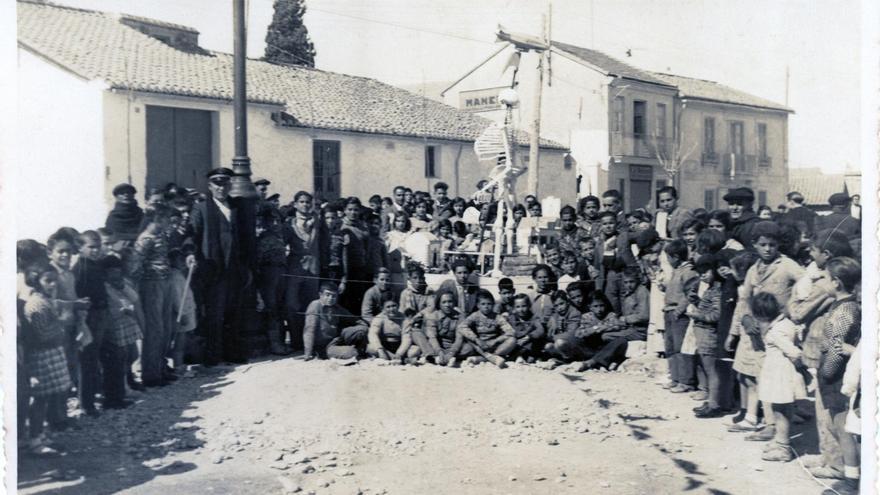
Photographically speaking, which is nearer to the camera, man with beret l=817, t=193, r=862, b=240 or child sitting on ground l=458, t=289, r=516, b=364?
man with beret l=817, t=193, r=862, b=240

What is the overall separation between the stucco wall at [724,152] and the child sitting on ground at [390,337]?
112 inches

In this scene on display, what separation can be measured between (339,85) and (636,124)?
3.08 metres

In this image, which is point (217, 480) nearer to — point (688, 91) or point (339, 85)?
point (339, 85)

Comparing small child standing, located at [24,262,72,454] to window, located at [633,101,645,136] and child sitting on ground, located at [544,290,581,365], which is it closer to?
child sitting on ground, located at [544,290,581,365]

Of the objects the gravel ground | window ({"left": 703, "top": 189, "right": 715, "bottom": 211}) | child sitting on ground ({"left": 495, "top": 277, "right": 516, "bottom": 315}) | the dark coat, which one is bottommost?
the gravel ground

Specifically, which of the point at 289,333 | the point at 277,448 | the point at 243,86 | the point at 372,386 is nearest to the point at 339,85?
the point at 243,86

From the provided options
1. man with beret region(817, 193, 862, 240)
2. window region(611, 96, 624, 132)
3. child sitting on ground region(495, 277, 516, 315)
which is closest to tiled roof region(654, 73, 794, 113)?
man with beret region(817, 193, 862, 240)

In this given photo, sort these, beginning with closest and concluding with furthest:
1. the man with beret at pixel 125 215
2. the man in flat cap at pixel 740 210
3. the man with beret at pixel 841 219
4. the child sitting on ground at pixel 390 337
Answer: the man with beret at pixel 841 219 → the man with beret at pixel 125 215 → the man in flat cap at pixel 740 210 → the child sitting on ground at pixel 390 337

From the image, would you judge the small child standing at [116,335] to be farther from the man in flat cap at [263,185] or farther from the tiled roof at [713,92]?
the tiled roof at [713,92]

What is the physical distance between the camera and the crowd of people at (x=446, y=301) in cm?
395

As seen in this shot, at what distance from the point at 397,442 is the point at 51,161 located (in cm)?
252

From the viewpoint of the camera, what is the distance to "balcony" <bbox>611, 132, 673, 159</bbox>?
7.09 meters

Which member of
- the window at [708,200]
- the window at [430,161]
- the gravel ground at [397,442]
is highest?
the window at [430,161]

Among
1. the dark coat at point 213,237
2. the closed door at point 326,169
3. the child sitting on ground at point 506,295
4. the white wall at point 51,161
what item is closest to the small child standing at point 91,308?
the white wall at point 51,161
